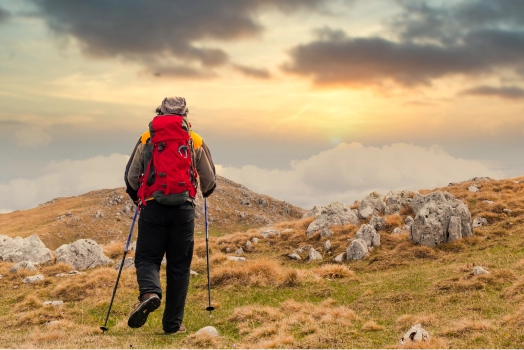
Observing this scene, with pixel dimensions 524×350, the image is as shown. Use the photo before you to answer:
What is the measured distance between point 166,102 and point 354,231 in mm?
20494

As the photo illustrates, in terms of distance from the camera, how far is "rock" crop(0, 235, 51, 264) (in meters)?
29.4

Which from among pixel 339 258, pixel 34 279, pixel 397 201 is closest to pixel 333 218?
pixel 397 201

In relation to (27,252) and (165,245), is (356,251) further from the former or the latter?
(27,252)

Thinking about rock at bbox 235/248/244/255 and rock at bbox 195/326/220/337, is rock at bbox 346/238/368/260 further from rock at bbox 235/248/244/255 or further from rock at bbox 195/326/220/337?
rock at bbox 195/326/220/337

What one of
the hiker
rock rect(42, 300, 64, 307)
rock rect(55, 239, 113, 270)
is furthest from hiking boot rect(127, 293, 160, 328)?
rock rect(55, 239, 113, 270)

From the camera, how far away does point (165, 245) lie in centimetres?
1006

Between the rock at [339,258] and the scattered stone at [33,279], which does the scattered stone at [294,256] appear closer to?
the rock at [339,258]

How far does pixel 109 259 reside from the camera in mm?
28688

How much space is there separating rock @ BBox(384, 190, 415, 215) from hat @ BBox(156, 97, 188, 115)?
982 inches

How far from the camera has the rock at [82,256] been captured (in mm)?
27875

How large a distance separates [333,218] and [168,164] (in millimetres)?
23179

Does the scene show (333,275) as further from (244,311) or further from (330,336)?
(330,336)

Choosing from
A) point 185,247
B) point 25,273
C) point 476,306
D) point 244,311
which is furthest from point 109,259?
point 476,306

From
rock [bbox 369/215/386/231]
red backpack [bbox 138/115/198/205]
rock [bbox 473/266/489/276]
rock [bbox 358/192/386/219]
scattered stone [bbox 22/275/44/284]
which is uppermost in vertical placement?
red backpack [bbox 138/115/198/205]
